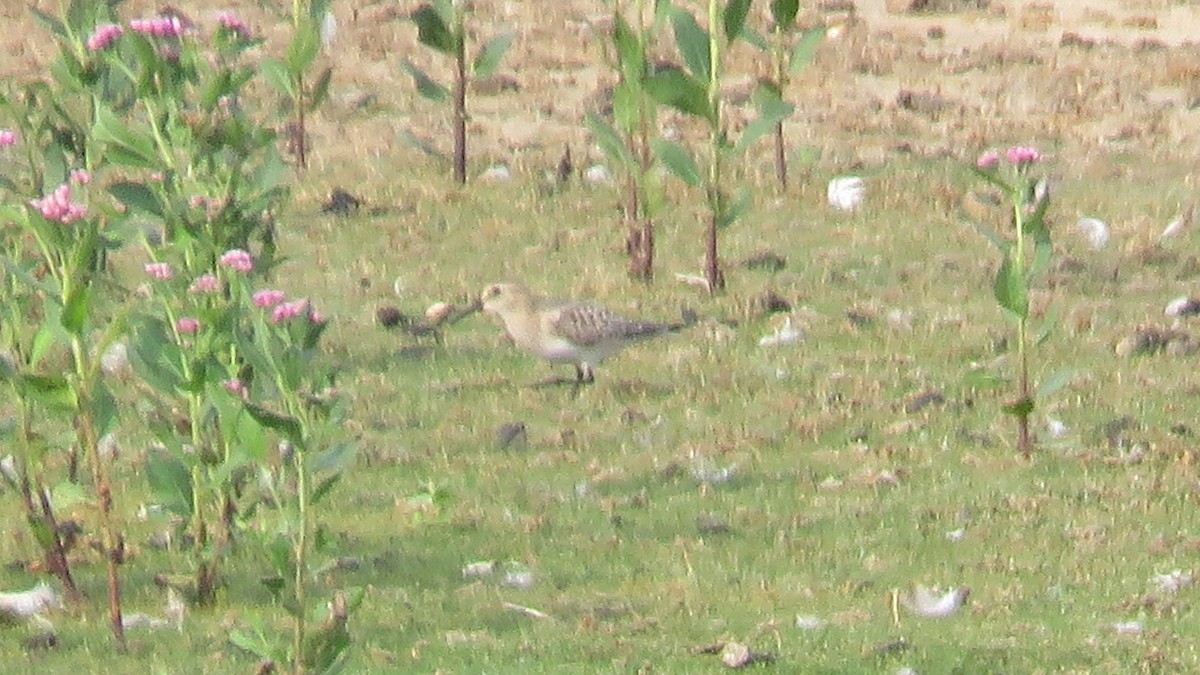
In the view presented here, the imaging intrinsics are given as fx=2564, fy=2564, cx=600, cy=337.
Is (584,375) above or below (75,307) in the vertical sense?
below

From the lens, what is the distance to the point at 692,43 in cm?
1126

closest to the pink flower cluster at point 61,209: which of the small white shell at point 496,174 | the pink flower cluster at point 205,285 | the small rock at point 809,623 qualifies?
the pink flower cluster at point 205,285

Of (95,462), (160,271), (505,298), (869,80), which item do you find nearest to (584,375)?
(505,298)

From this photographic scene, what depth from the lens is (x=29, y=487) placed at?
7.96 m

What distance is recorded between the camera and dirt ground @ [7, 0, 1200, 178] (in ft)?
49.0

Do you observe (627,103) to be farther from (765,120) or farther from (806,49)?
(806,49)

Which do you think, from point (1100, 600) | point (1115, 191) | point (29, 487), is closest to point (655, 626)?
point (1100, 600)

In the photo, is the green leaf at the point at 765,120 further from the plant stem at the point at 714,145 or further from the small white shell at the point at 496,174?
the small white shell at the point at 496,174

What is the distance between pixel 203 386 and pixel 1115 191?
7830 mm

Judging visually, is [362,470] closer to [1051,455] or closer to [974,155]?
[1051,455]

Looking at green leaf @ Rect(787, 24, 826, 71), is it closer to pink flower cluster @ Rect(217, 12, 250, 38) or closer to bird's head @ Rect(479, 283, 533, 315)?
bird's head @ Rect(479, 283, 533, 315)

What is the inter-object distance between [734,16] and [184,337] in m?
4.22

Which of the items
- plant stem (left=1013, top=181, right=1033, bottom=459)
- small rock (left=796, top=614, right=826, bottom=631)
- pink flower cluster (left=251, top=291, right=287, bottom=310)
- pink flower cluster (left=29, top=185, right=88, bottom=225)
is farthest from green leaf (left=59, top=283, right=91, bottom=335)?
plant stem (left=1013, top=181, right=1033, bottom=459)

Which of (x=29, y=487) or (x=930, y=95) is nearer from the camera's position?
(x=29, y=487)
